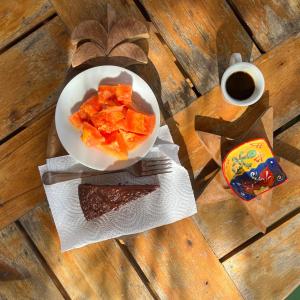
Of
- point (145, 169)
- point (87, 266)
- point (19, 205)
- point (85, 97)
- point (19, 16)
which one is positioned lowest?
point (87, 266)

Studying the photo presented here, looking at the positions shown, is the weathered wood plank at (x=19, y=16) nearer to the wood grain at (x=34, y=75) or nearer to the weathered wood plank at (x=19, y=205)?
the wood grain at (x=34, y=75)

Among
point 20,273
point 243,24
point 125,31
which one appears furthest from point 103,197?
point 243,24

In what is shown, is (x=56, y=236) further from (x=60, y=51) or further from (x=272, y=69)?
(x=272, y=69)

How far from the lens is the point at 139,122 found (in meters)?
0.95

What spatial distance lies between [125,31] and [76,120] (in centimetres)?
25

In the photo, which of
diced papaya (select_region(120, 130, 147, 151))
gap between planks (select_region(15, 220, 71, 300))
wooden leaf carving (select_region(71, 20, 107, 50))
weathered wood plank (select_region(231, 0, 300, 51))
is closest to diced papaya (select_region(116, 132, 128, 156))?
diced papaya (select_region(120, 130, 147, 151))

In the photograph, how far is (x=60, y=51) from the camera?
1005 mm

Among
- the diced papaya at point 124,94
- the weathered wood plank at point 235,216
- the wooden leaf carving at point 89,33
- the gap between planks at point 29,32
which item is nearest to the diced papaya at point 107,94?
the diced papaya at point 124,94

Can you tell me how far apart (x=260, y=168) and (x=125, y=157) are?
0.34 meters

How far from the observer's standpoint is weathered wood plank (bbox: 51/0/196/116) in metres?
1.01

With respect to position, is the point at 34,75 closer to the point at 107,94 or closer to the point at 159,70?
the point at 107,94

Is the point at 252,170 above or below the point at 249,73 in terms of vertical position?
below

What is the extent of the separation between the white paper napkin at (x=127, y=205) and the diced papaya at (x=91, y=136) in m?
0.07

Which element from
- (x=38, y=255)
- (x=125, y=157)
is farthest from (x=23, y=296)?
(x=125, y=157)
